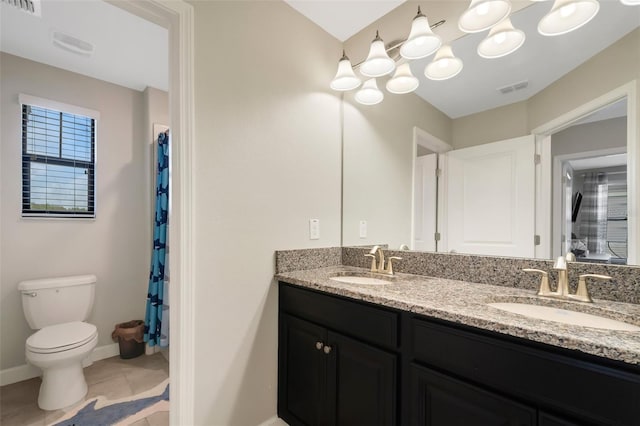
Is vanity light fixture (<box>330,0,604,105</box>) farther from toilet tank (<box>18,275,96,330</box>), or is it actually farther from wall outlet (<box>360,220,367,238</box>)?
toilet tank (<box>18,275,96,330</box>)

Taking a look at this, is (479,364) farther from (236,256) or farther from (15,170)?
(15,170)

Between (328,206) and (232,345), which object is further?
(328,206)

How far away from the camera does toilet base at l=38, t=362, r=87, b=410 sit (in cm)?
177

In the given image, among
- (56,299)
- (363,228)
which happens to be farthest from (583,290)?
(56,299)

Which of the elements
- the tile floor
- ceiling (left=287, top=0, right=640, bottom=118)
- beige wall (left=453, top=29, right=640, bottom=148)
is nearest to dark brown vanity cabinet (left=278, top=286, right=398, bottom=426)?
the tile floor

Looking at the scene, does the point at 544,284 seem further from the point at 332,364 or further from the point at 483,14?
the point at 483,14

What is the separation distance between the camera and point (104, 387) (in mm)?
2008

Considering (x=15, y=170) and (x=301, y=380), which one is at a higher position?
(x=15, y=170)

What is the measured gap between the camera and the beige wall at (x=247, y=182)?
128cm

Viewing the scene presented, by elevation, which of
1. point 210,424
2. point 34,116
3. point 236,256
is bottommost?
point 210,424

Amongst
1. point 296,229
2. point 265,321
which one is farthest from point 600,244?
point 265,321

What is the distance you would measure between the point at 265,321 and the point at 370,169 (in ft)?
3.83

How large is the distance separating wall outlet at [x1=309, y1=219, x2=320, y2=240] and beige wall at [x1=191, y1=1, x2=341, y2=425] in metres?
0.03

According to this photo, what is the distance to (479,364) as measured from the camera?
2.69ft
